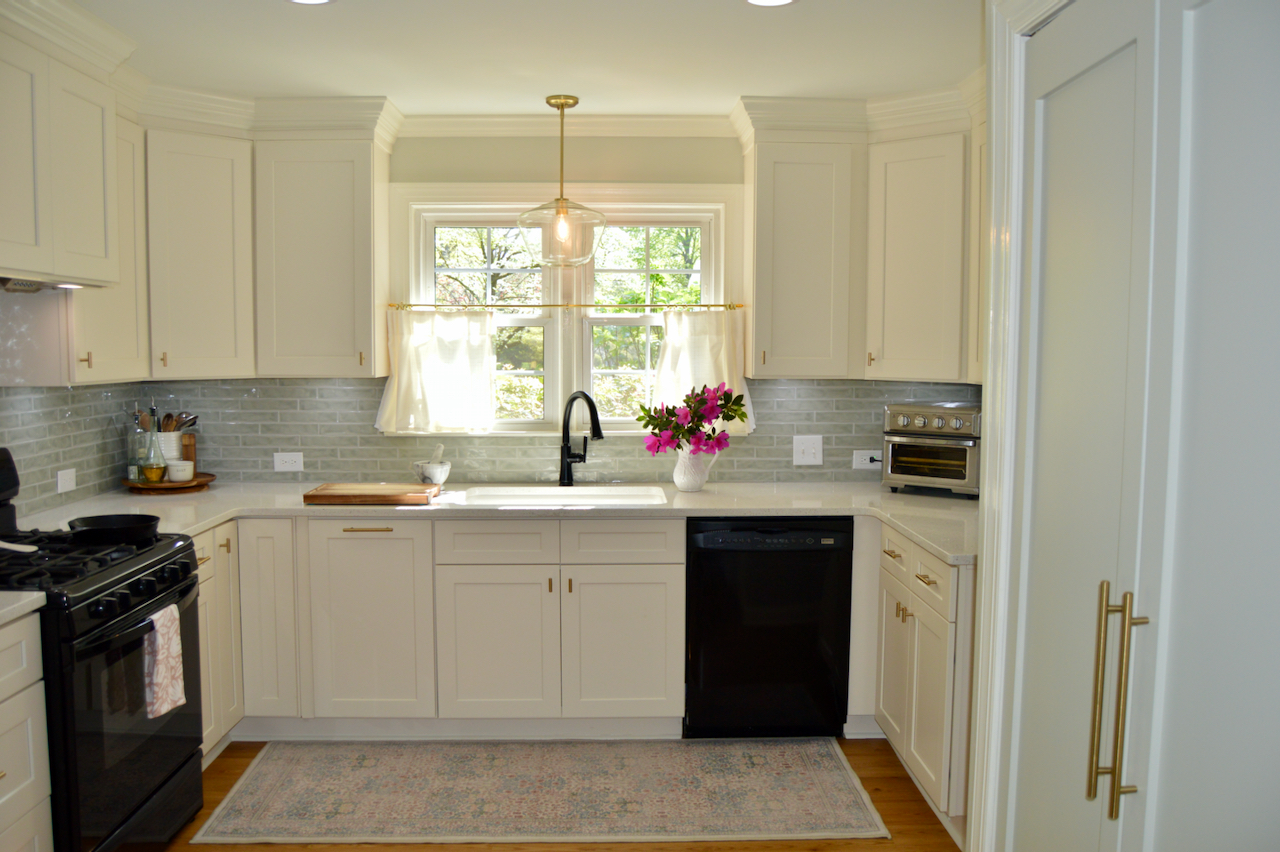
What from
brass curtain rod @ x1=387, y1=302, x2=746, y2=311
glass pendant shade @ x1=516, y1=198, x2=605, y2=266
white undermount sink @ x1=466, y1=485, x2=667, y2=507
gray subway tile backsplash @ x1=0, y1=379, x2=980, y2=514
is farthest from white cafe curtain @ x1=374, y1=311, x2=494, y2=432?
glass pendant shade @ x1=516, y1=198, x2=605, y2=266

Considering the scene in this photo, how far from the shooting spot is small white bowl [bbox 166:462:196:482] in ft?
11.2

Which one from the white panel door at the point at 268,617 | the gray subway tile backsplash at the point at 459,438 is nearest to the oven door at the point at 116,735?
the white panel door at the point at 268,617

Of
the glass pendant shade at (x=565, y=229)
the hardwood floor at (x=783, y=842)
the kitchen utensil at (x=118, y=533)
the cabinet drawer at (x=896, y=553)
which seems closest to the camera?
the kitchen utensil at (x=118, y=533)

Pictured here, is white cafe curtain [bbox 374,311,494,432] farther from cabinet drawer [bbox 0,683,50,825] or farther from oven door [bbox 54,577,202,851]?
cabinet drawer [bbox 0,683,50,825]

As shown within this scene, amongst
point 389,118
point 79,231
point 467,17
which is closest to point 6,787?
point 79,231

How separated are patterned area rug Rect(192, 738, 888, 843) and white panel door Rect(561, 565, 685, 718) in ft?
0.58

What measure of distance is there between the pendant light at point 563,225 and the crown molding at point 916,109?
115 cm

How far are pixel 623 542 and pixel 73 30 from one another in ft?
7.62

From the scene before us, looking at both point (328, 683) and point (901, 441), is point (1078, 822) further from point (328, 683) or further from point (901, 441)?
point (328, 683)

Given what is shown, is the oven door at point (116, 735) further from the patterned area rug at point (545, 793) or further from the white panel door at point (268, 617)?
the white panel door at point (268, 617)

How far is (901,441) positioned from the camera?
3408 millimetres

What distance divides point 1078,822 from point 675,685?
1.83 metres

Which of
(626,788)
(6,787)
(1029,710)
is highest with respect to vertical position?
(1029,710)

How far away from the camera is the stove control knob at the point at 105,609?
6.92 ft
